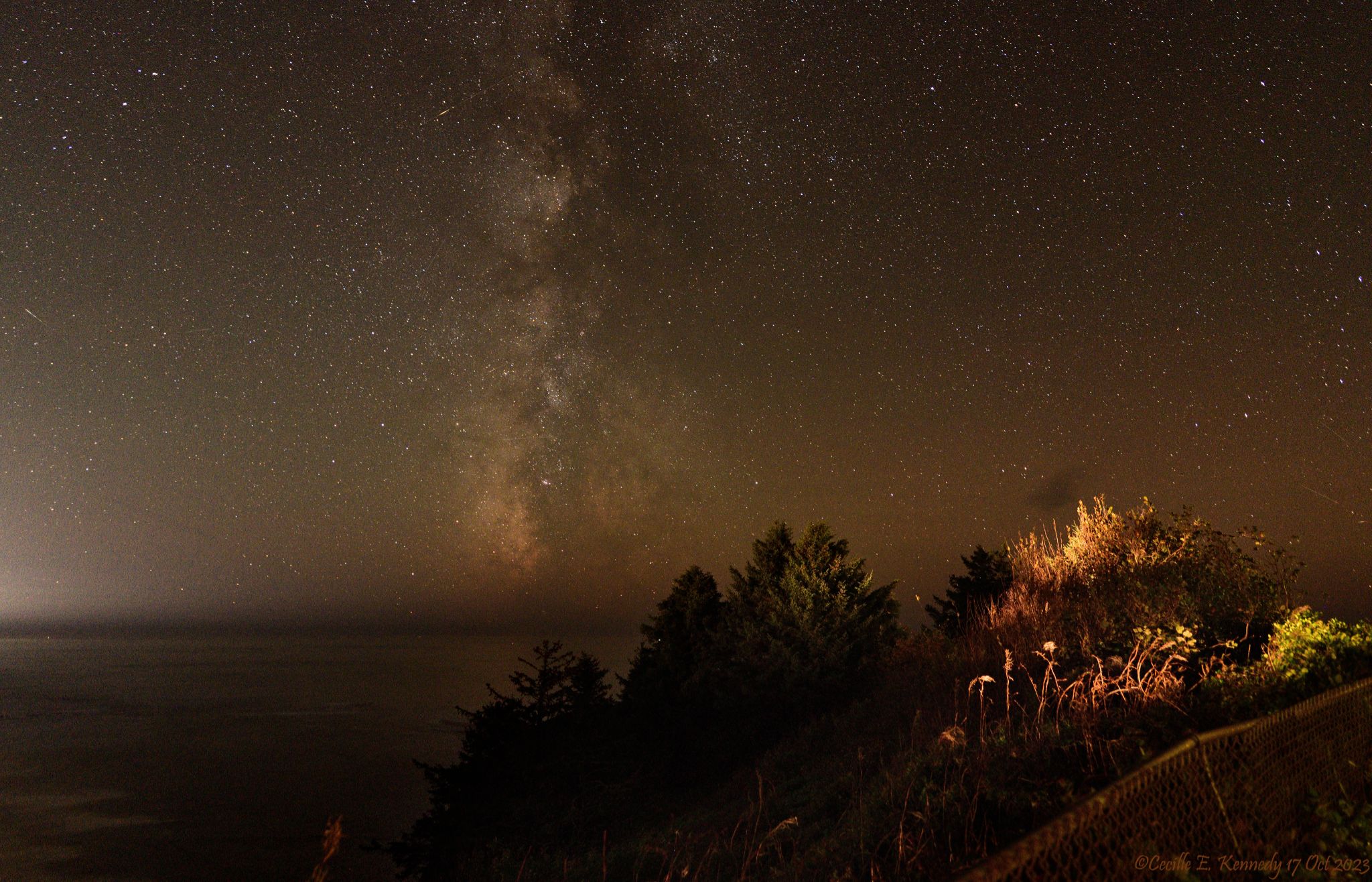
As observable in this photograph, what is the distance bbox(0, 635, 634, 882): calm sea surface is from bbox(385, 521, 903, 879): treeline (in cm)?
715

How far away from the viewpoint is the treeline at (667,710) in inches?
608

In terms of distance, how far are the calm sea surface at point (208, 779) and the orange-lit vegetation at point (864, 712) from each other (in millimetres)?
10500

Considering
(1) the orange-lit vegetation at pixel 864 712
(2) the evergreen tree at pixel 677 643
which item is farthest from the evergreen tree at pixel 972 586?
(2) the evergreen tree at pixel 677 643

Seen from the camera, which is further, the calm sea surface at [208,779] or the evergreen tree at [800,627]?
the calm sea surface at [208,779]

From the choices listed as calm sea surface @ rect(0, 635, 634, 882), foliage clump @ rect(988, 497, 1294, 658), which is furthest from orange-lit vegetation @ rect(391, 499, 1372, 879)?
calm sea surface @ rect(0, 635, 634, 882)

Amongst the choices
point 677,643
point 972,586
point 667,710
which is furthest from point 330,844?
point 972,586

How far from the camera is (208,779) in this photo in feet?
205

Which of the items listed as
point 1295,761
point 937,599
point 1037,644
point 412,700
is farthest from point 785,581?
point 412,700

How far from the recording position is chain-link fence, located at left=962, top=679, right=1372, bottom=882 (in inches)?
110

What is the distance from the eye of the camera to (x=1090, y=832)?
319 cm

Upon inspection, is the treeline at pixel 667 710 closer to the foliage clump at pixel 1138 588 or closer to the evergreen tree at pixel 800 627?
the evergreen tree at pixel 800 627

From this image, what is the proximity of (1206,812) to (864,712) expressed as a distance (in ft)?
29.5

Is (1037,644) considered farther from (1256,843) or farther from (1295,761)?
(1256,843)

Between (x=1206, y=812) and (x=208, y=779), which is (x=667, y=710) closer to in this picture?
(x=1206, y=812)
